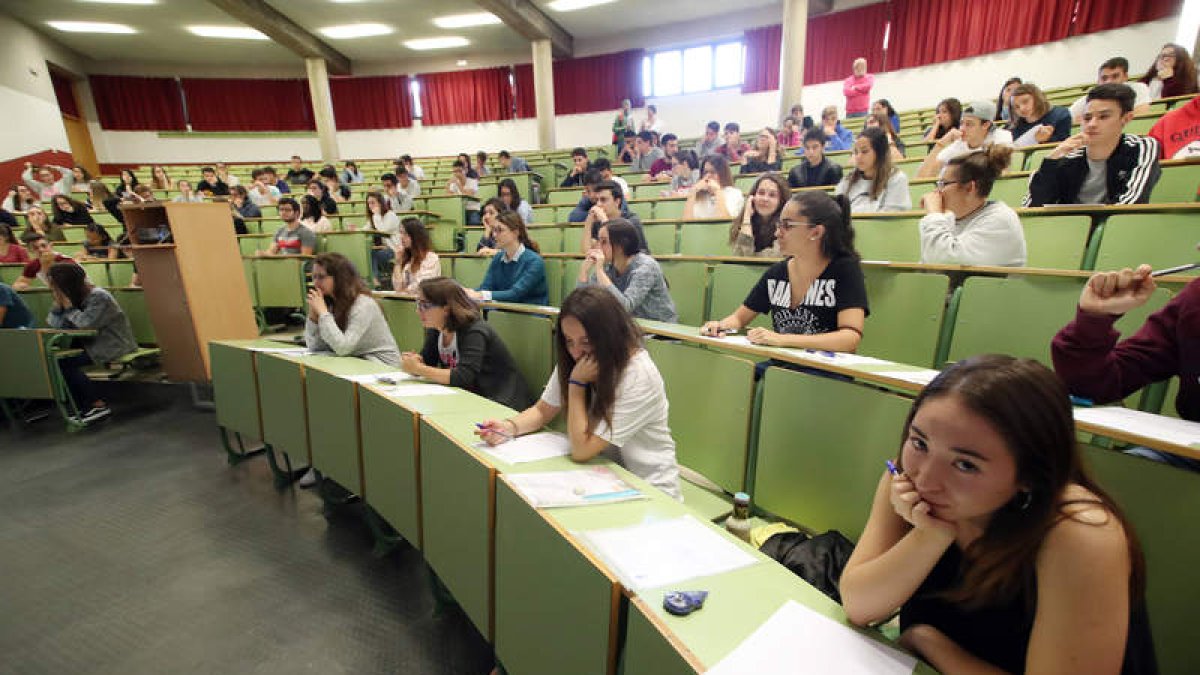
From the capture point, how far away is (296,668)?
1.58 meters

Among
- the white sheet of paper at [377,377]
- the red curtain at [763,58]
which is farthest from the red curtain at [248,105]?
the white sheet of paper at [377,377]

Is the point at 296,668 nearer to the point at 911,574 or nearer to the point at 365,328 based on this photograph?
the point at 365,328

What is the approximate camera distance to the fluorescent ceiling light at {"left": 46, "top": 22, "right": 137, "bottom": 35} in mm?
10461

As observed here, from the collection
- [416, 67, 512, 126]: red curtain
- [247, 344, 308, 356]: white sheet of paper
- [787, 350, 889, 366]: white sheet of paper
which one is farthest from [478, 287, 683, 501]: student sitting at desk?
[416, 67, 512, 126]: red curtain

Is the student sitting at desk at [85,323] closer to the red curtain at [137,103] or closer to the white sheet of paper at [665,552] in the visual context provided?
the white sheet of paper at [665,552]

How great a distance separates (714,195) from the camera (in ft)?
12.9

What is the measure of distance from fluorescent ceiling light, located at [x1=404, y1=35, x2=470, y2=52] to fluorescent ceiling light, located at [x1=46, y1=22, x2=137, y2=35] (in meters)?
5.81

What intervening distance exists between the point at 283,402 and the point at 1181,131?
5438 millimetres

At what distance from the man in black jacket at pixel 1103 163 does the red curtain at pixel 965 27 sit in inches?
328

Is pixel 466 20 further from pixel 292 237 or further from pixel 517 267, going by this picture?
pixel 517 267

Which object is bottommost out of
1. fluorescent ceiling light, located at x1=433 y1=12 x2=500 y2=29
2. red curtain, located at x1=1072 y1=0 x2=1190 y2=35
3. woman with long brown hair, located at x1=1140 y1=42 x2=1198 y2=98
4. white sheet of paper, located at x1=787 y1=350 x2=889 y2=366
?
white sheet of paper, located at x1=787 y1=350 x2=889 y2=366

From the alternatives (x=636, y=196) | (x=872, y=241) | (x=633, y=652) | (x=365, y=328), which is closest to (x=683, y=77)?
(x=636, y=196)

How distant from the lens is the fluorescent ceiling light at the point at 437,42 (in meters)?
12.2

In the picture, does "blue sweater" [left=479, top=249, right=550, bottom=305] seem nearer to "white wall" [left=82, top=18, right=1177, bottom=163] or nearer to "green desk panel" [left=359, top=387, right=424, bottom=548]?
"green desk panel" [left=359, top=387, right=424, bottom=548]
